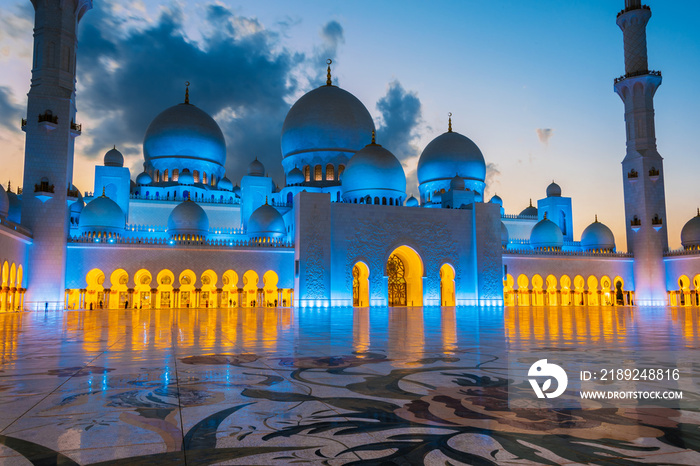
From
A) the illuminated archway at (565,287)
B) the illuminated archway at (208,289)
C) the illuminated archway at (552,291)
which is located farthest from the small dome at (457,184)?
the illuminated archway at (208,289)

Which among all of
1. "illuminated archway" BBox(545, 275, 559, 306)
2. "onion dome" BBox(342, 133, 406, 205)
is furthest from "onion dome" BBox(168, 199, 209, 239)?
"illuminated archway" BBox(545, 275, 559, 306)

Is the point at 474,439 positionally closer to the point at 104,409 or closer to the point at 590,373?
the point at 104,409

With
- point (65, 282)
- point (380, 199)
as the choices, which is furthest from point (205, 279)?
point (380, 199)

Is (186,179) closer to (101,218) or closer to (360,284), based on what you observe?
(101,218)

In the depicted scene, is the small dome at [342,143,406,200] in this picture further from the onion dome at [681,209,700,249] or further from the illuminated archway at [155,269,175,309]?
the onion dome at [681,209,700,249]

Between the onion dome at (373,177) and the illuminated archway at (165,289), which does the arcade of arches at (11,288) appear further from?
the onion dome at (373,177)

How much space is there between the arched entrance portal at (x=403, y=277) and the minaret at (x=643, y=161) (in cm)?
1092

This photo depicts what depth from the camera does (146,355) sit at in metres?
3.84

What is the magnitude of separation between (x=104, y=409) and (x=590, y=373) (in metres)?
2.28

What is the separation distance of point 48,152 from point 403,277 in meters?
13.7

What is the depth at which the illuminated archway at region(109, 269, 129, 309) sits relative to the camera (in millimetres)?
19297

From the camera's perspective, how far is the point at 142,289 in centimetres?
1997

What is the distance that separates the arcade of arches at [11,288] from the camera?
15234 millimetres

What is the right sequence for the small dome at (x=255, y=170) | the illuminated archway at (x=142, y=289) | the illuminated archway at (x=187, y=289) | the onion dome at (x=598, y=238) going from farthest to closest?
the onion dome at (x=598, y=238), the small dome at (x=255, y=170), the illuminated archway at (x=187, y=289), the illuminated archway at (x=142, y=289)
